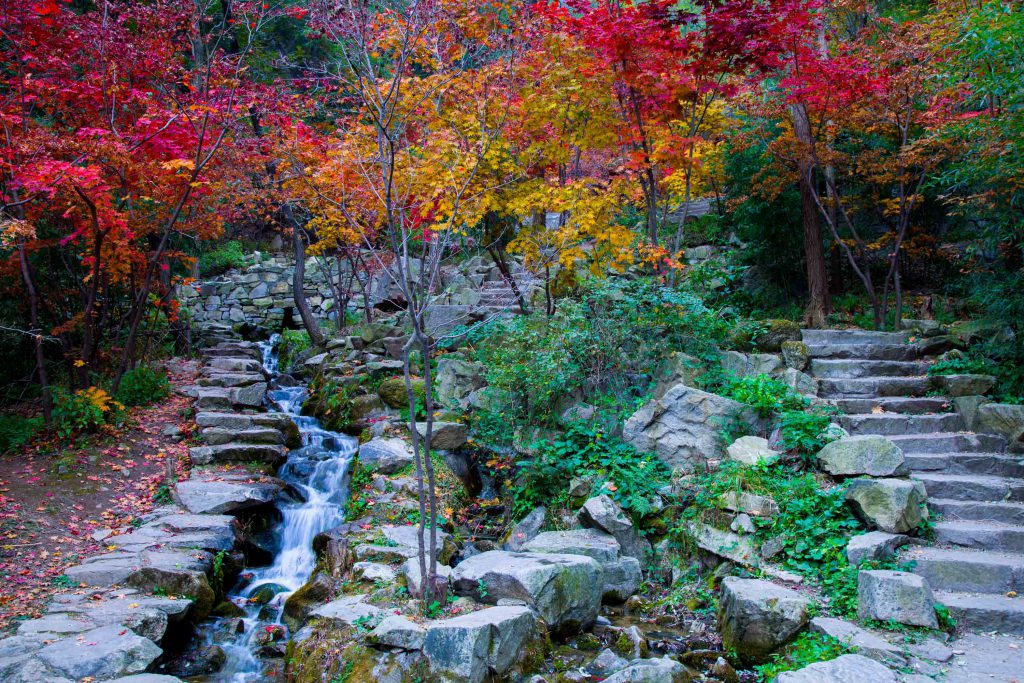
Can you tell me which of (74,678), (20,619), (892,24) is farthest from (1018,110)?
(20,619)

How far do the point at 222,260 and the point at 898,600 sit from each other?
18769mm

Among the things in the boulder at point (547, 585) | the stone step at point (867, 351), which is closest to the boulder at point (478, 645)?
the boulder at point (547, 585)

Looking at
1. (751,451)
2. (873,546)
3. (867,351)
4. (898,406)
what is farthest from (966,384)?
(873,546)

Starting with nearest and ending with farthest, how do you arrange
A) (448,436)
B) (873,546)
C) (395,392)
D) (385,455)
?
(873,546) → (385,455) → (448,436) → (395,392)

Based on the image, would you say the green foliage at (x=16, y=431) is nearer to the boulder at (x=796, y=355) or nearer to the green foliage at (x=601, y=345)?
the green foliage at (x=601, y=345)

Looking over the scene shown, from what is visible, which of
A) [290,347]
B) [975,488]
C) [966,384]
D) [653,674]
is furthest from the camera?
[290,347]

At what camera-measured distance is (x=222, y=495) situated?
7.34 metres

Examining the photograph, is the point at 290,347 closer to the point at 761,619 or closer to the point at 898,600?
the point at 761,619

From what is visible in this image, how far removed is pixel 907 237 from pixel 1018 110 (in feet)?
19.6

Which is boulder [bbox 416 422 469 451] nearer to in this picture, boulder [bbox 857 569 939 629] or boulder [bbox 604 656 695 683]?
boulder [bbox 604 656 695 683]

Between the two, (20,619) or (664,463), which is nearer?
(20,619)

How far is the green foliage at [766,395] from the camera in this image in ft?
22.5

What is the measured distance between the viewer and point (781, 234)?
1124 centimetres

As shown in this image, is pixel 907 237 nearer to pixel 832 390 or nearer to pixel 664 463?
pixel 832 390
